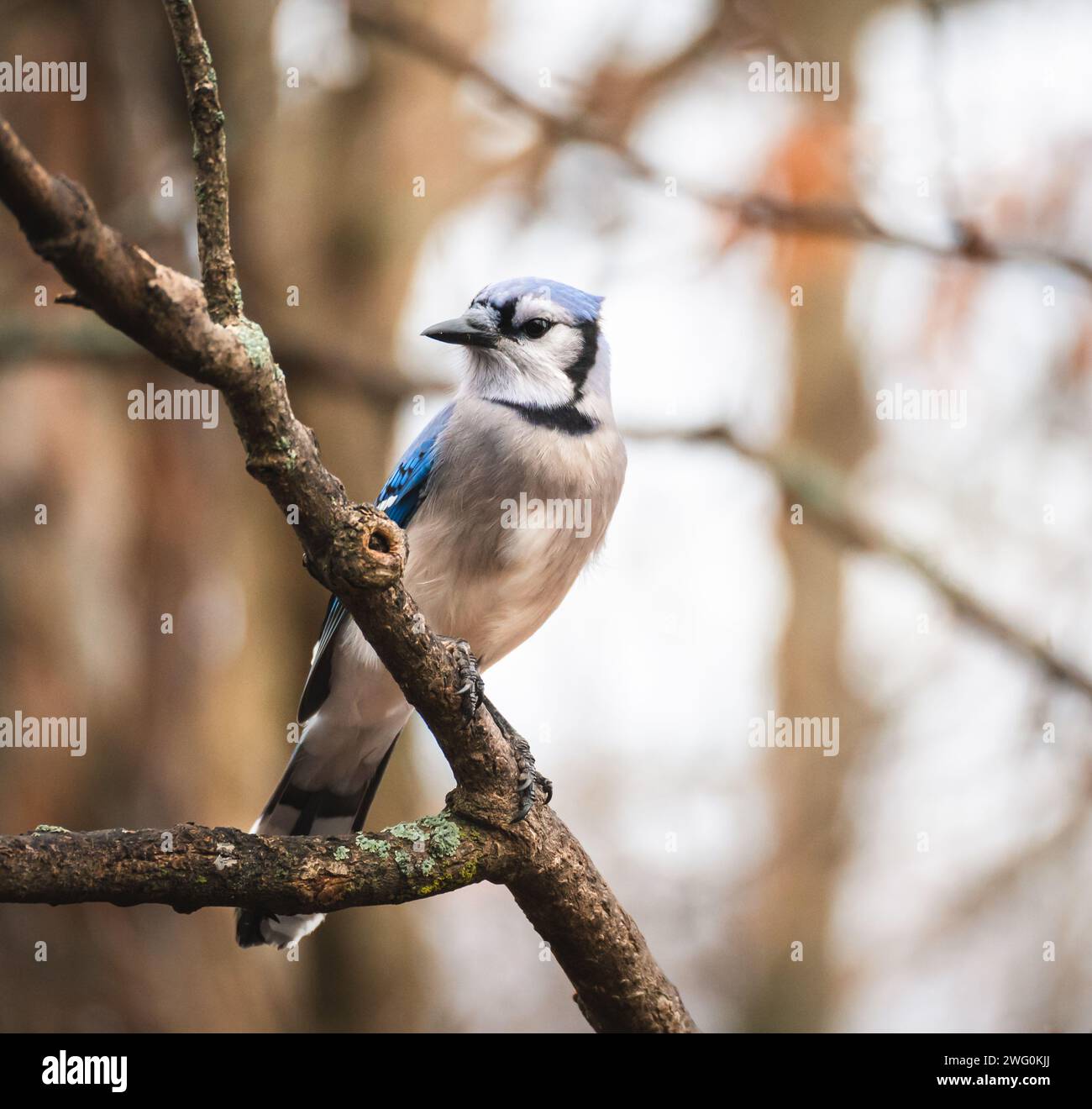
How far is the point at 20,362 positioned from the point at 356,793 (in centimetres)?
214

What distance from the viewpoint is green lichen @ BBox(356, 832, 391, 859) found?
7.03 feet

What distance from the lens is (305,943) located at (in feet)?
16.8

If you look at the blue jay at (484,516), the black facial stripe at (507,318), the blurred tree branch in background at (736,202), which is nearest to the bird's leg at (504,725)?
the blue jay at (484,516)

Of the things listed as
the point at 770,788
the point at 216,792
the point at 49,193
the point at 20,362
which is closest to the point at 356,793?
the point at 216,792

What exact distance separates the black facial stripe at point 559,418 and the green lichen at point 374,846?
4.57 feet

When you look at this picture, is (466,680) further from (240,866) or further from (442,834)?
(240,866)

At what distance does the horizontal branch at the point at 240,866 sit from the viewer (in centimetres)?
185
